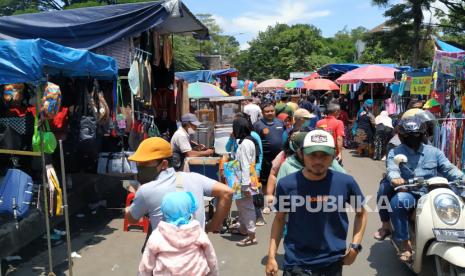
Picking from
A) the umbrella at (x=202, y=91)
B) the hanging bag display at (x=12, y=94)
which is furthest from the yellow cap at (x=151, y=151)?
the umbrella at (x=202, y=91)

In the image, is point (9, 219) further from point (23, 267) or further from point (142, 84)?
point (142, 84)

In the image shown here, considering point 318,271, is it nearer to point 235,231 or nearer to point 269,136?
point 235,231

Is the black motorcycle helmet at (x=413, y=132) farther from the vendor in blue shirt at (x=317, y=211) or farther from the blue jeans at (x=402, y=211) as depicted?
the vendor in blue shirt at (x=317, y=211)

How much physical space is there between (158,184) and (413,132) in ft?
9.09

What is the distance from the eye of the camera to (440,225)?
12.5 feet

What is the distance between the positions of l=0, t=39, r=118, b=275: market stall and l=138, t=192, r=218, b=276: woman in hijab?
2325mm

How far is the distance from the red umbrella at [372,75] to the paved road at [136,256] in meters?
7.53

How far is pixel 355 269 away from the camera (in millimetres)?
5102

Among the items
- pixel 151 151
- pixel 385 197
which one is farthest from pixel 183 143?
pixel 151 151

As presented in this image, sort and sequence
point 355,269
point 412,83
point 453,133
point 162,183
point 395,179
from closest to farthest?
point 162,183 < point 395,179 < point 355,269 < point 453,133 < point 412,83

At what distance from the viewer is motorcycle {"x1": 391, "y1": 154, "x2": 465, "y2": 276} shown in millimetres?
3686

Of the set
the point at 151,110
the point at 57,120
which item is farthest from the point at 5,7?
the point at 57,120

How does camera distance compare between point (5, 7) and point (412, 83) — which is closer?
point (412, 83)

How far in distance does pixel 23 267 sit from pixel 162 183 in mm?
3396
